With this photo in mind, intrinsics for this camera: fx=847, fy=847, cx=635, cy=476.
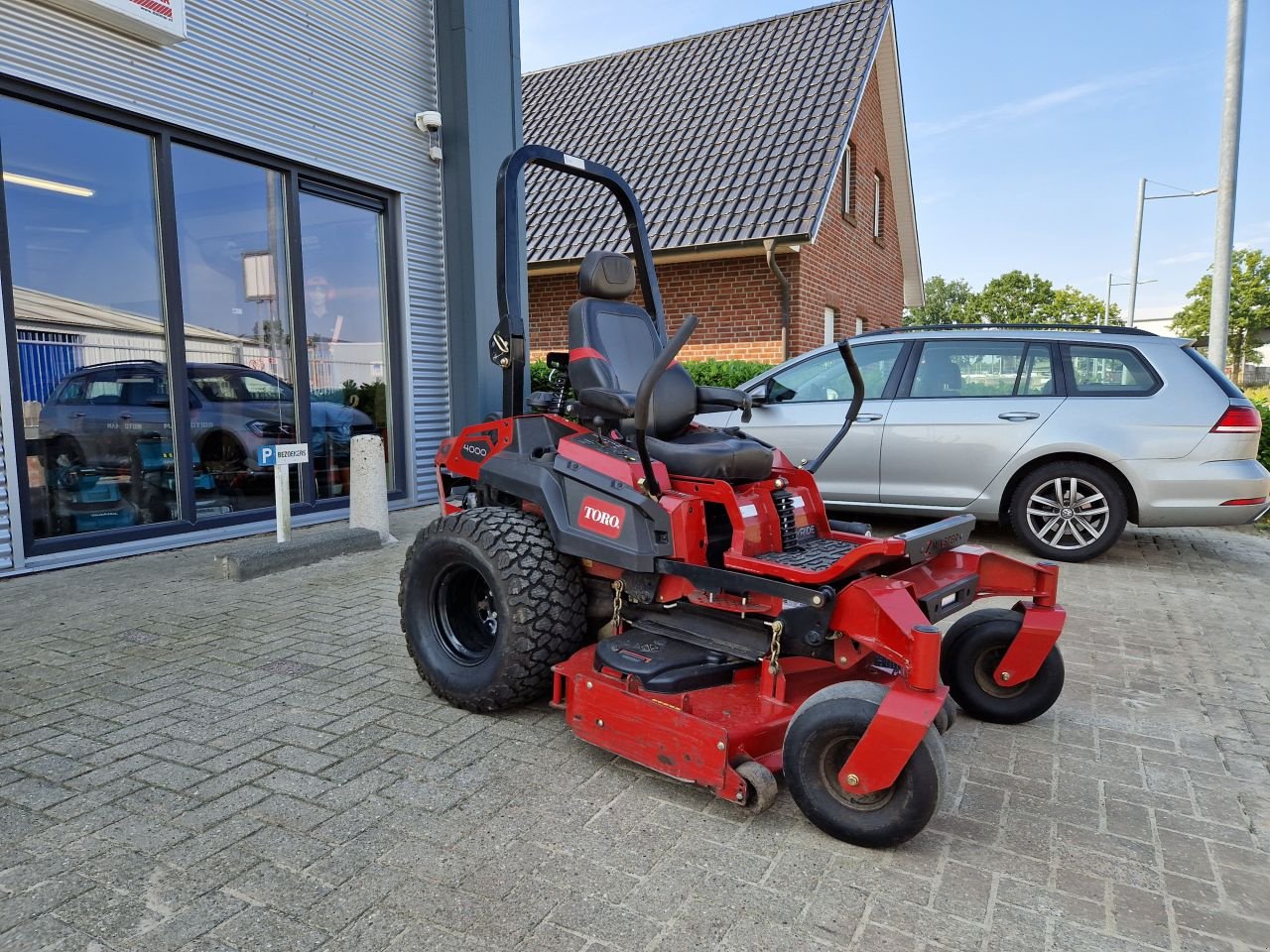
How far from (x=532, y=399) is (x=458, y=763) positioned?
59.3 inches

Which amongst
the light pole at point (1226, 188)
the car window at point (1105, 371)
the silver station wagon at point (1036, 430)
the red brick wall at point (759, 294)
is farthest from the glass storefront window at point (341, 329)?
the light pole at point (1226, 188)

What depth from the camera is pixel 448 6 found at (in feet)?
27.2

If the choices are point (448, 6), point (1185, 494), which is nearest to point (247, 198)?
point (448, 6)

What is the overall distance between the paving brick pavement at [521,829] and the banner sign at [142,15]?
398 centimetres

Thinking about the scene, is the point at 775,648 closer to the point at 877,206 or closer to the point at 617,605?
the point at 617,605

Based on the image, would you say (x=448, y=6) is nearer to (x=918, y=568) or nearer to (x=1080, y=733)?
(x=918, y=568)

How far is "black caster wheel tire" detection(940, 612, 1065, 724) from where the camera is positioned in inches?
123

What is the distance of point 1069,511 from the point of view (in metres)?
6.05

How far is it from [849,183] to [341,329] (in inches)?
361

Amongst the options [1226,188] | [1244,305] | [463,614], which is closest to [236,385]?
[463,614]

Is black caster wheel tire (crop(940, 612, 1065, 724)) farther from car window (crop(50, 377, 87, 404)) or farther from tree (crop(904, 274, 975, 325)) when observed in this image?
tree (crop(904, 274, 975, 325))

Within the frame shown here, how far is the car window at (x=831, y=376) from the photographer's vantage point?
6.82m

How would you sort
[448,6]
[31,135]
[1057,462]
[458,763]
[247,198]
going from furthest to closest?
[448,6] < [247,198] < [1057,462] < [31,135] < [458,763]

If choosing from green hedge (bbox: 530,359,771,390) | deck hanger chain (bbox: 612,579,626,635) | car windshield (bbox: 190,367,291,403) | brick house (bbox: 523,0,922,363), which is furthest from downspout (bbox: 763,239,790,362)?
deck hanger chain (bbox: 612,579,626,635)
